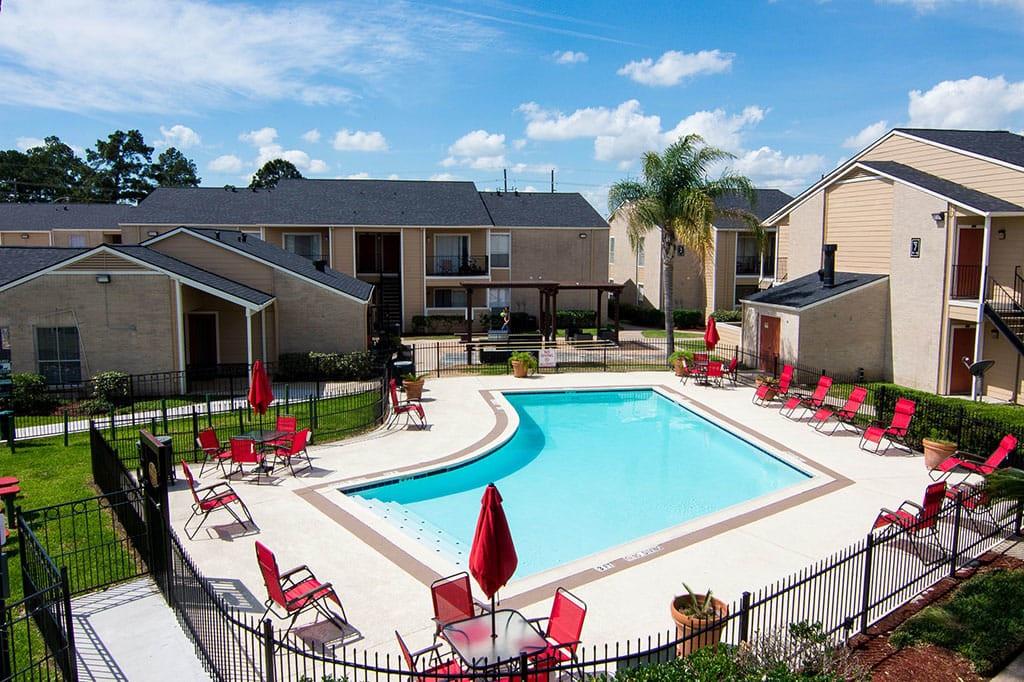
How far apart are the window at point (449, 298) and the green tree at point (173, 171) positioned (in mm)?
68362

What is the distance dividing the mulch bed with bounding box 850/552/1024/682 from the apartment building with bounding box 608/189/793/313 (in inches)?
1282

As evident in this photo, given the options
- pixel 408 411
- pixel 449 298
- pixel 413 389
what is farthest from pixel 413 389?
pixel 449 298

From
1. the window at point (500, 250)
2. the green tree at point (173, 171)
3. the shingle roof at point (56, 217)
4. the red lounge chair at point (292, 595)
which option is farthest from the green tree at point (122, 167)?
the red lounge chair at point (292, 595)

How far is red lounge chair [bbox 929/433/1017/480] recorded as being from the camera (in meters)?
14.4

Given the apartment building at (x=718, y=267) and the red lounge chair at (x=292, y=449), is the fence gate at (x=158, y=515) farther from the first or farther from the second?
the apartment building at (x=718, y=267)

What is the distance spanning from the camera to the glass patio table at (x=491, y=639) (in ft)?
24.7

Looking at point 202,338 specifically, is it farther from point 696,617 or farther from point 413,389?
point 696,617

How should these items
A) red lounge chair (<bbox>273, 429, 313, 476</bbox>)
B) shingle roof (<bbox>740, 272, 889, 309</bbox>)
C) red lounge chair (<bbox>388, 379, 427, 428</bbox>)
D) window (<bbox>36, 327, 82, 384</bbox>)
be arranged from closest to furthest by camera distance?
red lounge chair (<bbox>273, 429, 313, 476</bbox>), red lounge chair (<bbox>388, 379, 427, 428</bbox>), window (<bbox>36, 327, 82, 384</bbox>), shingle roof (<bbox>740, 272, 889, 309</bbox>)

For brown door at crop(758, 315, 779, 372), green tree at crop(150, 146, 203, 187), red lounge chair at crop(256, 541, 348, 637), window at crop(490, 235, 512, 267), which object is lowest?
red lounge chair at crop(256, 541, 348, 637)

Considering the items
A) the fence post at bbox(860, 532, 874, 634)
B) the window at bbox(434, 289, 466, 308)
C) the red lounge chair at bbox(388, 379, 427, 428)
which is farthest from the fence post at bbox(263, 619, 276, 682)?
the window at bbox(434, 289, 466, 308)

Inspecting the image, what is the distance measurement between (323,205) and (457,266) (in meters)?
8.60

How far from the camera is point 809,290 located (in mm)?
27953

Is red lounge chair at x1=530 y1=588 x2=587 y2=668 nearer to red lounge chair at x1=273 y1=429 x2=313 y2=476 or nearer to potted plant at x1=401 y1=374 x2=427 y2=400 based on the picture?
red lounge chair at x1=273 y1=429 x2=313 y2=476

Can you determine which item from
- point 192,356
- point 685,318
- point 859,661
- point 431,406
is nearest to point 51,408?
point 192,356
